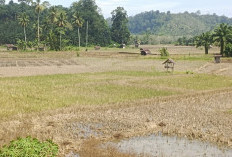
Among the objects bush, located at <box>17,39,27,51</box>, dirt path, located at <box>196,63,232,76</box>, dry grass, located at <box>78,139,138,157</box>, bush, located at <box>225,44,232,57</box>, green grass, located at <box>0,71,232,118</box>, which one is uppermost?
bush, located at <box>17,39,27,51</box>

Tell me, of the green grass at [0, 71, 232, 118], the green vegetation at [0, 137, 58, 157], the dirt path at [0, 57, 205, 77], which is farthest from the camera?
the dirt path at [0, 57, 205, 77]

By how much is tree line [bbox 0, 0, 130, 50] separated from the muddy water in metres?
58.7

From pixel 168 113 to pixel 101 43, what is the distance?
88.9 metres

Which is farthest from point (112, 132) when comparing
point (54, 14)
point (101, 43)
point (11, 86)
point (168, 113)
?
point (101, 43)

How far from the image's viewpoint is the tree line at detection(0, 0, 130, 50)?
75.9m

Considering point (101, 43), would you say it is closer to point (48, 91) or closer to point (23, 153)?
point (48, 91)

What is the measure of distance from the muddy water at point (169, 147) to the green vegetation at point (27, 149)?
10.3 feet

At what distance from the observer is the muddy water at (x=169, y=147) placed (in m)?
11.6

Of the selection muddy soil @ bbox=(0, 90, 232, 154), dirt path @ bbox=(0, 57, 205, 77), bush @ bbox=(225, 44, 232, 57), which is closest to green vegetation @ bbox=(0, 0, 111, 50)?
dirt path @ bbox=(0, 57, 205, 77)

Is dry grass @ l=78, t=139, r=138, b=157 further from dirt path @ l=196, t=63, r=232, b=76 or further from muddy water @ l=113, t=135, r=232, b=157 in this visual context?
dirt path @ l=196, t=63, r=232, b=76

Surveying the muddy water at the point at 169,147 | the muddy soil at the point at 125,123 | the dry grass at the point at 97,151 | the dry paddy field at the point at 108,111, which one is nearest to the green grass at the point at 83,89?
the dry paddy field at the point at 108,111

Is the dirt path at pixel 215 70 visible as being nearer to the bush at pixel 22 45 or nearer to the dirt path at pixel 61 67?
the dirt path at pixel 61 67

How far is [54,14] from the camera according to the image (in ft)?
256

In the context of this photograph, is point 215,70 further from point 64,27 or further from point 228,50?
point 64,27
